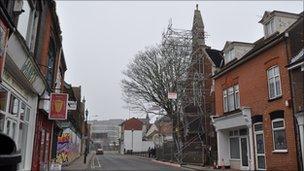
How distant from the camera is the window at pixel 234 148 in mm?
26102

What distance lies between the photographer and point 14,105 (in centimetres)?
1215

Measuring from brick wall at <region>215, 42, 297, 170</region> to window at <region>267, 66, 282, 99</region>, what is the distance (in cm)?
26

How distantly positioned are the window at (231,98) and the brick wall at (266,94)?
1.84 ft

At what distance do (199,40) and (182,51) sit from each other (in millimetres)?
2418

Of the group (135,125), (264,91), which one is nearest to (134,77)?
(264,91)

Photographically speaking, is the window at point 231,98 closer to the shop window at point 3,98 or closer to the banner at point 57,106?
the banner at point 57,106

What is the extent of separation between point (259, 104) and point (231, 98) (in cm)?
434

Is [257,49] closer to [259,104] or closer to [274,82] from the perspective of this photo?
[274,82]

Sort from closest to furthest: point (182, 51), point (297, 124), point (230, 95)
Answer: point (297, 124) → point (230, 95) → point (182, 51)

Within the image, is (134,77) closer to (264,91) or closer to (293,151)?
(264,91)

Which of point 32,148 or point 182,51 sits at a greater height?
point 182,51

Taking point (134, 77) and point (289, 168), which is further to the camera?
point (134, 77)

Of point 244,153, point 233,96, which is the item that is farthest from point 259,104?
point 244,153

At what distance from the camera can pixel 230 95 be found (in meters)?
26.7
